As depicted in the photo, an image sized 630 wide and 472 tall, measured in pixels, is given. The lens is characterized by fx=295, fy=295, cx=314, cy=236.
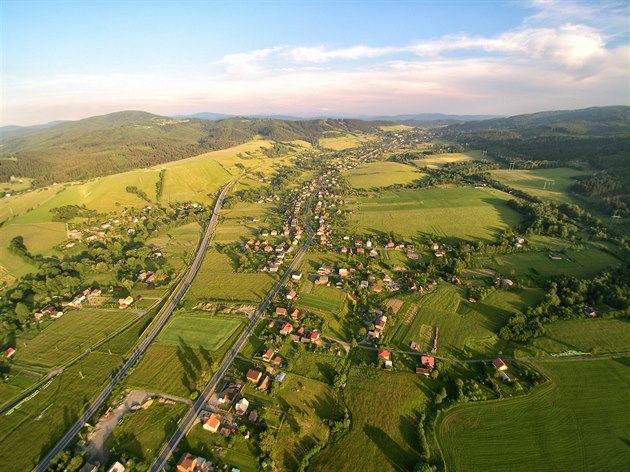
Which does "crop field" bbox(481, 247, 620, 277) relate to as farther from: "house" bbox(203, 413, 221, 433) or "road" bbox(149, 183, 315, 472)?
"house" bbox(203, 413, 221, 433)

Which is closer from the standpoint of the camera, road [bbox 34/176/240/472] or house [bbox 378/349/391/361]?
road [bbox 34/176/240/472]

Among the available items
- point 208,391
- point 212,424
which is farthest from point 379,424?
point 208,391

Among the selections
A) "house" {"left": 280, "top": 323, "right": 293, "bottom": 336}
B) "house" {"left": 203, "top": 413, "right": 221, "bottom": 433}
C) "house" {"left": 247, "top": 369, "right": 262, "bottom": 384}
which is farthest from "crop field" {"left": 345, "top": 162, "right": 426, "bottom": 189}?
"house" {"left": 203, "top": 413, "right": 221, "bottom": 433}

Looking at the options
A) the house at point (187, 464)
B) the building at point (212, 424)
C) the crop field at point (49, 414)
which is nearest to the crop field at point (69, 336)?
the crop field at point (49, 414)

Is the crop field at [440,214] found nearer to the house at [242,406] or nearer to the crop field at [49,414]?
the house at [242,406]

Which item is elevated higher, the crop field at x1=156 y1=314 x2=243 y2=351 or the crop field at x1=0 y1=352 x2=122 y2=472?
the crop field at x1=156 y1=314 x2=243 y2=351
